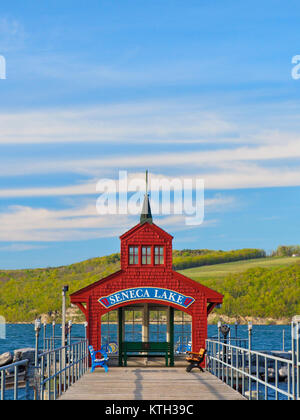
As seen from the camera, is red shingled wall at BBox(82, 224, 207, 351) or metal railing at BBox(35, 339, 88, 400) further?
red shingled wall at BBox(82, 224, 207, 351)

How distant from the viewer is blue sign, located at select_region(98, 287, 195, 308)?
1081 inches

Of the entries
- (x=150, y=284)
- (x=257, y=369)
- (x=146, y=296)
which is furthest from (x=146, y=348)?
(x=257, y=369)

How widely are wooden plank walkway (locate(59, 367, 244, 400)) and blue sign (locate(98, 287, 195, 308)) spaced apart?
11.2ft

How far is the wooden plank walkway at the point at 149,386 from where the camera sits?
1717 cm

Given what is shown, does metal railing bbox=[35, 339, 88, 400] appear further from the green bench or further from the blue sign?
the blue sign

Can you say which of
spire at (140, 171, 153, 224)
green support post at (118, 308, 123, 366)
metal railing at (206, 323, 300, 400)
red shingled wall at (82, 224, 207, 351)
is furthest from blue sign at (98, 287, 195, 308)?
spire at (140, 171, 153, 224)

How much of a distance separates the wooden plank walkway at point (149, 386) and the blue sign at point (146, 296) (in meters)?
3.42

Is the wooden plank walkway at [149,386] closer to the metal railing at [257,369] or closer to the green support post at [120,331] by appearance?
the metal railing at [257,369]

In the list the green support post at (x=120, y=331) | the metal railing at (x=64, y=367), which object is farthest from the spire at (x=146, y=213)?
the metal railing at (x=64, y=367)

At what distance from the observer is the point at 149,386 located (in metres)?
19.3
